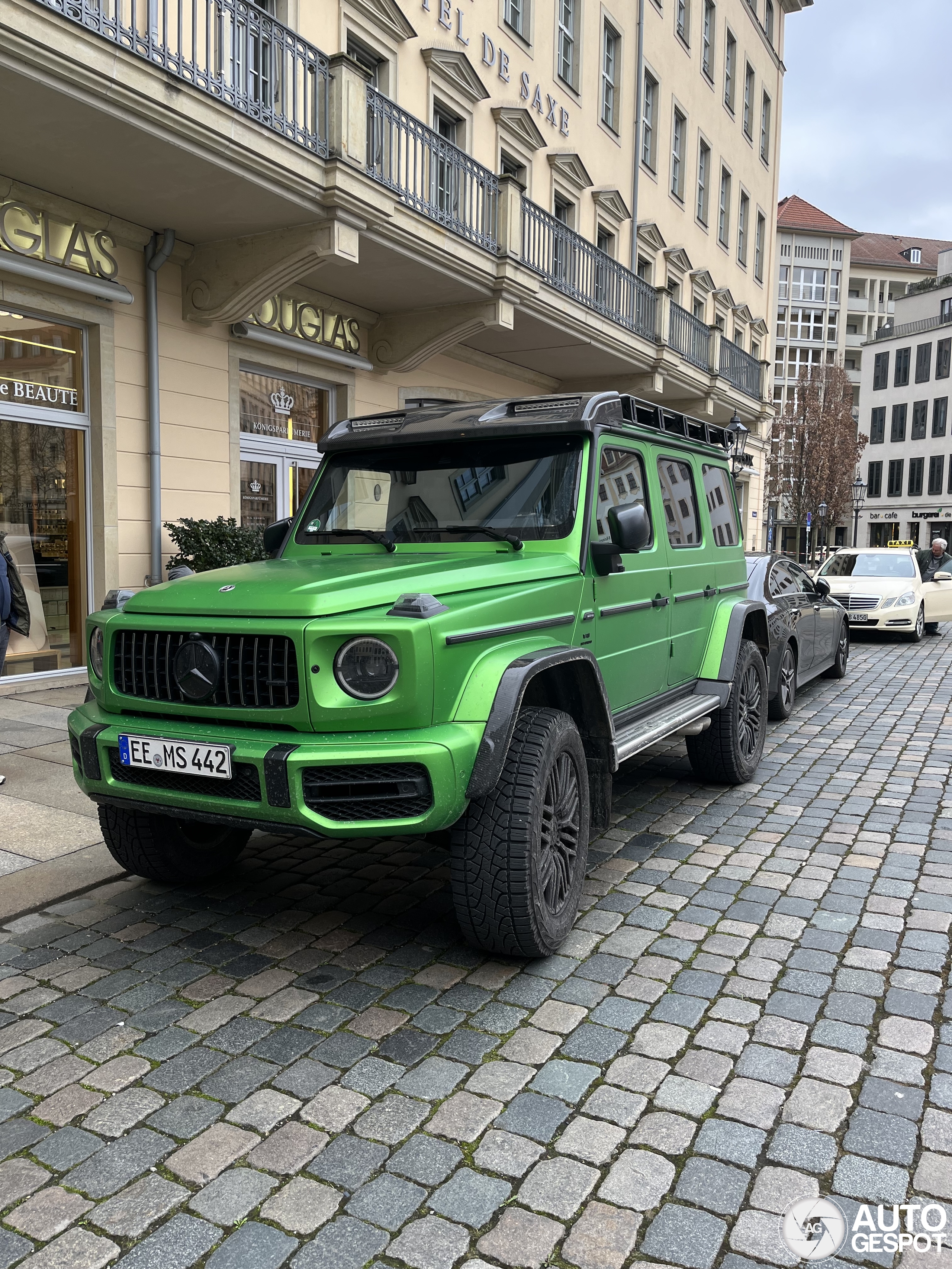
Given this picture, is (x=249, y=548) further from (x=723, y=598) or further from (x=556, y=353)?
(x=556, y=353)

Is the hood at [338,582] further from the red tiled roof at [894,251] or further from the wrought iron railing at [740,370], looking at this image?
the red tiled roof at [894,251]

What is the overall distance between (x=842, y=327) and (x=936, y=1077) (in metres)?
88.7

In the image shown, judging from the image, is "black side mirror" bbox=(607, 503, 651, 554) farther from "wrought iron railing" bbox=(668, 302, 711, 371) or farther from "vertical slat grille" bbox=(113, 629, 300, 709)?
"wrought iron railing" bbox=(668, 302, 711, 371)

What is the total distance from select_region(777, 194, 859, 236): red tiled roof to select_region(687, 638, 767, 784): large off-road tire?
82640 mm

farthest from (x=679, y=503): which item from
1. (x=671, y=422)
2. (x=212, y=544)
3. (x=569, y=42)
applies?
(x=569, y=42)

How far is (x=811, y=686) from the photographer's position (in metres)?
10.7

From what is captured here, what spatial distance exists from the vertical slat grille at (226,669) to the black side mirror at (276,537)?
1.40m

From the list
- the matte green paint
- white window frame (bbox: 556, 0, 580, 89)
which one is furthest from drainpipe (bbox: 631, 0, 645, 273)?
the matte green paint

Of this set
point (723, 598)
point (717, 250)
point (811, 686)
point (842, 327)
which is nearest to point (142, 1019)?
point (723, 598)

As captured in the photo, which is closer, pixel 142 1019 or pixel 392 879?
pixel 142 1019

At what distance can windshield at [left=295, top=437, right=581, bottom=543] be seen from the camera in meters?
4.28

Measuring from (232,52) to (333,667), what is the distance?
7806 millimetres

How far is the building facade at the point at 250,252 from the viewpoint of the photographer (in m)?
7.98

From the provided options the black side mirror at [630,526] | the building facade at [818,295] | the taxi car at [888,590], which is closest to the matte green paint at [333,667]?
the black side mirror at [630,526]
